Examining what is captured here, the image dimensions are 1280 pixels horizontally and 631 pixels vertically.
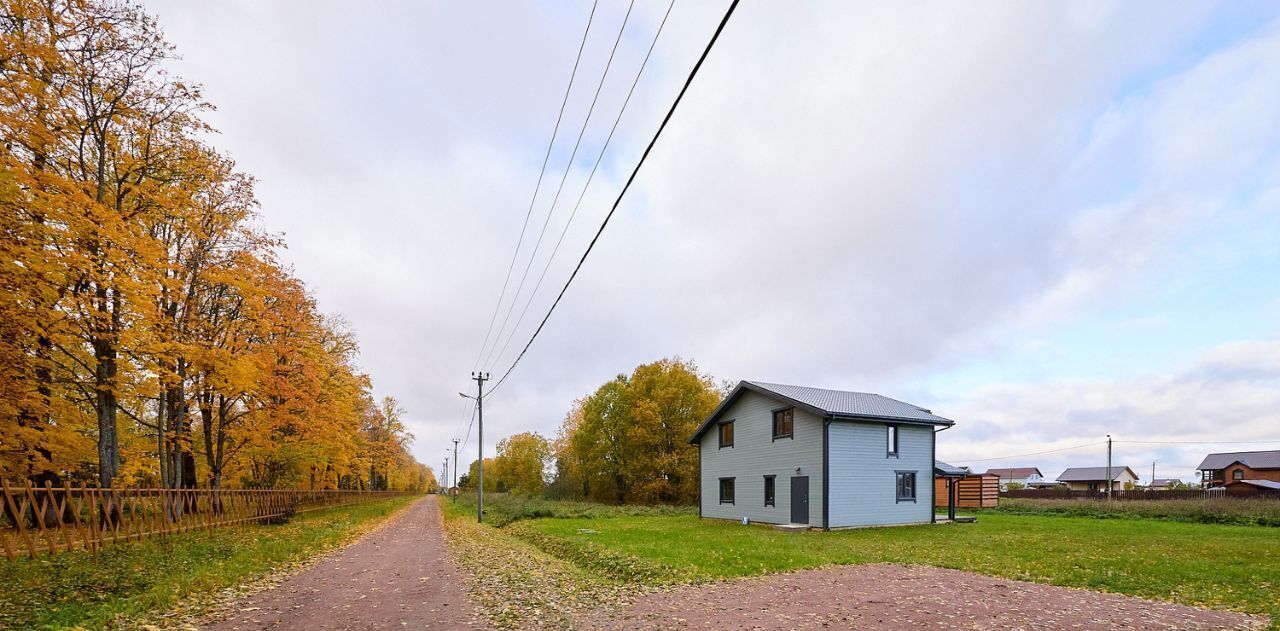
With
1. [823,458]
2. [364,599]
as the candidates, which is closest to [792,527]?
[823,458]

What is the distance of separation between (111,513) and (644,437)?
111 ft

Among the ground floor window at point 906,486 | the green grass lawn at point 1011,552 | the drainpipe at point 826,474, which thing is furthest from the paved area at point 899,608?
the ground floor window at point 906,486

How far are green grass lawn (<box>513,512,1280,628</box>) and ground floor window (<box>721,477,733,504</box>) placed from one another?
4738mm

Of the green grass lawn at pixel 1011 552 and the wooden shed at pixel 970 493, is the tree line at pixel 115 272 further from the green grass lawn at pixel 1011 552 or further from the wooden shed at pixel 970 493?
the wooden shed at pixel 970 493

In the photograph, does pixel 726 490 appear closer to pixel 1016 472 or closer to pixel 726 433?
pixel 726 433

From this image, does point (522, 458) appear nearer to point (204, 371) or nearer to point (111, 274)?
point (204, 371)

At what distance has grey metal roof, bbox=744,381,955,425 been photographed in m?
25.8

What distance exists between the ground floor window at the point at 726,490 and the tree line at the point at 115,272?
65.2 feet

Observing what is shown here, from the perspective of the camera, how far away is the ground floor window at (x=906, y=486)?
89.0 ft

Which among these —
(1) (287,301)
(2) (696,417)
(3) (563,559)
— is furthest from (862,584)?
(2) (696,417)

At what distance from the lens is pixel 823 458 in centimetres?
2459

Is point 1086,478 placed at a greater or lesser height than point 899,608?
lesser

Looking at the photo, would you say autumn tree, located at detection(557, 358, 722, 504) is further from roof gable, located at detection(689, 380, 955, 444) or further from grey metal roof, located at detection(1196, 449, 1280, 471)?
grey metal roof, located at detection(1196, 449, 1280, 471)

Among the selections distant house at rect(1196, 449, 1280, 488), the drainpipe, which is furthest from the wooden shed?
distant house at rect(1196, 449, 1280, 488)
